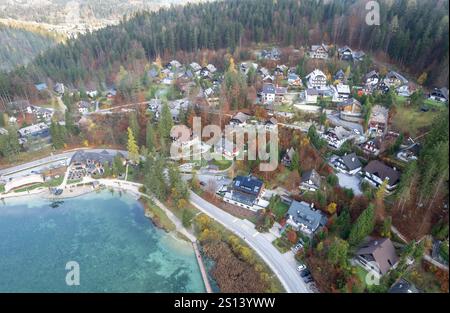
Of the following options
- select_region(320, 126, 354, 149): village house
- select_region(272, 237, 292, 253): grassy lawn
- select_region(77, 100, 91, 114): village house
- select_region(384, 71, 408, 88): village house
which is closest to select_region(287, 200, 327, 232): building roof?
select_region(272, 237, 292, 253): grassy lawn

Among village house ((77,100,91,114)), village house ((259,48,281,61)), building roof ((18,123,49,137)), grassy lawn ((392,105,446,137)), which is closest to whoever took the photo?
grassy lawn ((392,105,446,137))

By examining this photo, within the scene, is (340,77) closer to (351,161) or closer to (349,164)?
(351,161)

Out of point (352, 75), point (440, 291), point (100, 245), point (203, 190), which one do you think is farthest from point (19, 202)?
point (352, 75)

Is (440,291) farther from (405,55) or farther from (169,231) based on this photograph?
(405,55)

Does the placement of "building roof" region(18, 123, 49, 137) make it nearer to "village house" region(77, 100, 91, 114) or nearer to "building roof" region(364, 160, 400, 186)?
"village house" region(77, 100, 91, 114)

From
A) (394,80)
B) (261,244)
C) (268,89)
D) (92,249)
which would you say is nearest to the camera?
(261,244)

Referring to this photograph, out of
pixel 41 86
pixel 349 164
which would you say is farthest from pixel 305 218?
pixel 41 86
